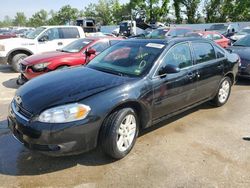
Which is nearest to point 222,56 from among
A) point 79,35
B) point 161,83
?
point 161,83

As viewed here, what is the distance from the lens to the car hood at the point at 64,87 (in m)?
3.38

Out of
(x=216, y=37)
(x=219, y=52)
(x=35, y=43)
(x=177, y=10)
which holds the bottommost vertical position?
(x=216, y=37)

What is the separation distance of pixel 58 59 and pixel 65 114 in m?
→ 4.43

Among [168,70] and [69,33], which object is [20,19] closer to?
[69,33]

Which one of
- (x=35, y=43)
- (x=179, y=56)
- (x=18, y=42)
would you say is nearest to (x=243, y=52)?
(x=179, y=56)

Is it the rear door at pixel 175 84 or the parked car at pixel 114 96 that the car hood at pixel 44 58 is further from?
the rear door at pixel 175 84

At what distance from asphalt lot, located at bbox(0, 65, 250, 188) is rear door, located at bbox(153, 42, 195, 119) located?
1.59 ft

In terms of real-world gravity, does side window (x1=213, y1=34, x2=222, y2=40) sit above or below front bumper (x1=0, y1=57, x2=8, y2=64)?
above

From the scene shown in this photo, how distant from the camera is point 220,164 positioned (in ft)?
12.1

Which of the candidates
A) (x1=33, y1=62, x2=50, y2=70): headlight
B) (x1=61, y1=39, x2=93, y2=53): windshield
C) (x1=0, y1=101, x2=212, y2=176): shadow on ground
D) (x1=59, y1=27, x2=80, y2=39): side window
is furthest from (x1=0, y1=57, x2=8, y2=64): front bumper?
(x1=0, y1=101, x2=212, y2=176): shadow on ground

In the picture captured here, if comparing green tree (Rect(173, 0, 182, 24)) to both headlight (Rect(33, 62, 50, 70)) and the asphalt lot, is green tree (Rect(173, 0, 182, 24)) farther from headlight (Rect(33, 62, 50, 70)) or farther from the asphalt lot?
the asphalt lot

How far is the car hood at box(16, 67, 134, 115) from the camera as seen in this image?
3.38m

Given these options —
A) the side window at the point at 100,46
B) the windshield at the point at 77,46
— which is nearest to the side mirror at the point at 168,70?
the side window at the point at 100,46

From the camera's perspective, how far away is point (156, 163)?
3.69m
